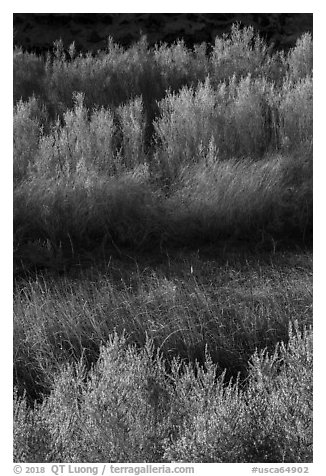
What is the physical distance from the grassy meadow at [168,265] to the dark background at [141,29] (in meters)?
0.30

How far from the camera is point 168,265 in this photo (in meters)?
4.28

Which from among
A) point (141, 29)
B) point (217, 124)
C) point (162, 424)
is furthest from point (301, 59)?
point (162, 424)

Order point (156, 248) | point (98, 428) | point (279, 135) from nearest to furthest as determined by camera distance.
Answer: point (98, 428) → point (156, 248) → point (279, 135)

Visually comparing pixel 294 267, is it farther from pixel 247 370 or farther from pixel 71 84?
pixel 71 84

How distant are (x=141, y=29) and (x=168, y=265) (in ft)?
14.7

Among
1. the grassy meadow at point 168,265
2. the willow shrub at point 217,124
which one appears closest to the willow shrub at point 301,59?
the grassy meadow at point 168,265

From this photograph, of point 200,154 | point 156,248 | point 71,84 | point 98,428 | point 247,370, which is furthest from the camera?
point 71,84

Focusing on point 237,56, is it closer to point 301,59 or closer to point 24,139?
point 301,59

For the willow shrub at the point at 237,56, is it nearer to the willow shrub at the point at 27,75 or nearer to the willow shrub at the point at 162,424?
the willow shrub at the point at 27,75

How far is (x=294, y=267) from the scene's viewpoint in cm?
425
